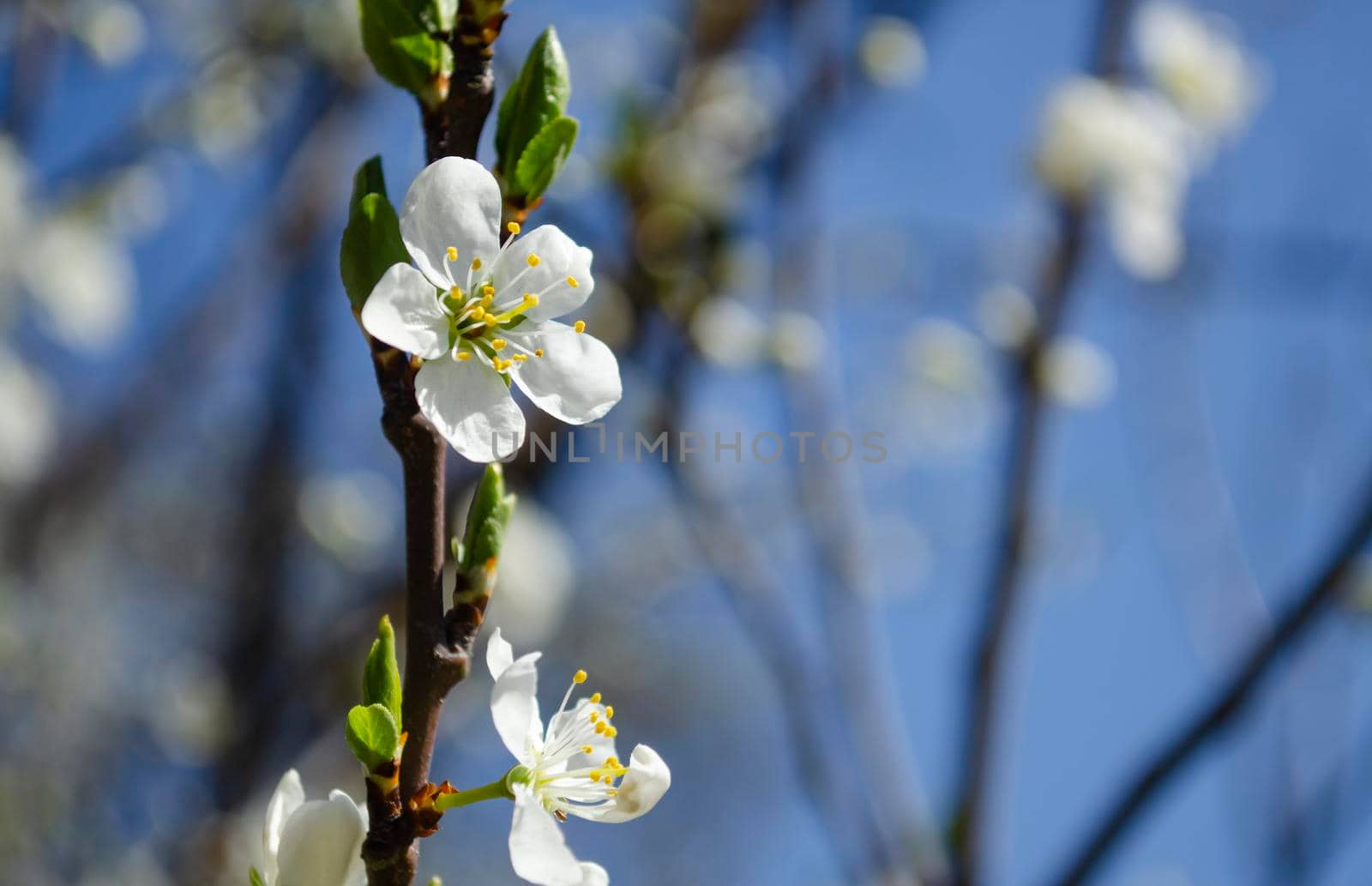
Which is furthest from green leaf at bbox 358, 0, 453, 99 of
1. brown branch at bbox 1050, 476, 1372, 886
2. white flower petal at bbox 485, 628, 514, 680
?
brown branch at bbox 1050, 476, 1372, 886

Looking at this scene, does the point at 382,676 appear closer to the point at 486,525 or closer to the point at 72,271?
the point at 486,525

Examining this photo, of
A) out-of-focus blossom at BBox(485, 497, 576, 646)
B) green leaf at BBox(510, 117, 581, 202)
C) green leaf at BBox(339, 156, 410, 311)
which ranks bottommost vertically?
out-of-focus blossom at BBox(485, 497, 576, 646)

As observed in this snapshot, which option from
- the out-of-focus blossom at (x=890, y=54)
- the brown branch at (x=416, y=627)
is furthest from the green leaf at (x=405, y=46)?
the out-of-focus blossom at (x=890, y=54)

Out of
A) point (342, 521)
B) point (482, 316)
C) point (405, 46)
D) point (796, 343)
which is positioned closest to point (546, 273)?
point (482, 316)

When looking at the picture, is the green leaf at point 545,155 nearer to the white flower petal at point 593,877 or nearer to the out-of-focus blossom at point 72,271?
the white flower petal at point 593,877

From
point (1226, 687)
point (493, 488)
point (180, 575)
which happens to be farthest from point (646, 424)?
point (180, 575)

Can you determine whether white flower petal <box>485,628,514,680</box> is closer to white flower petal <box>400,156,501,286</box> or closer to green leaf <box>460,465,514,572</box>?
green leaf <box>460,465,514,572</box>

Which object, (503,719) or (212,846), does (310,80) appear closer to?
(212,846)
